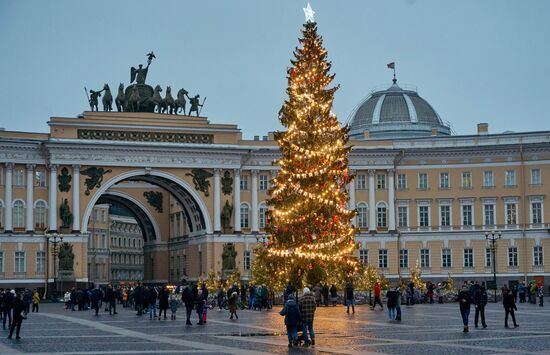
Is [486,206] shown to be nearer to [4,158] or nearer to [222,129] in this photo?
[222,129]

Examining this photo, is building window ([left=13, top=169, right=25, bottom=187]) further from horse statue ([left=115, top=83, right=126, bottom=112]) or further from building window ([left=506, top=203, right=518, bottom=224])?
building window ([left=506, top=203, right=518, bottom=224])

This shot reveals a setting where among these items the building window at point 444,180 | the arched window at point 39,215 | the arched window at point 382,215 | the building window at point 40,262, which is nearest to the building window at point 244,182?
→ the arched window at point 382,215

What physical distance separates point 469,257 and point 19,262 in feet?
120

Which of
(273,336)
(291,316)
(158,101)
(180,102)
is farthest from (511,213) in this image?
(291,316)

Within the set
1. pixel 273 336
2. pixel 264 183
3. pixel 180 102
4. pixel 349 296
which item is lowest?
pixel 273 336

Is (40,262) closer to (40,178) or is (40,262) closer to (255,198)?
(40,178)

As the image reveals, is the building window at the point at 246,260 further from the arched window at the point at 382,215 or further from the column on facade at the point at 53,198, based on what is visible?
the column on facade at the point at 53,198

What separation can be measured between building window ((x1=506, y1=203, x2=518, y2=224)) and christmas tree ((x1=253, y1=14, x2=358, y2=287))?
122ft

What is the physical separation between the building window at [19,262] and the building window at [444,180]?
114 feet

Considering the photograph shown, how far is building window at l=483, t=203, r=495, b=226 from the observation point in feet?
294

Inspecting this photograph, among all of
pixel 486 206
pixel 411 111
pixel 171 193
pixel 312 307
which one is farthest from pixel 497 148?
pixel 312 307

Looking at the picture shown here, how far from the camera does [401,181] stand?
91562mm

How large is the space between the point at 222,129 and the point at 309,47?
111 ft

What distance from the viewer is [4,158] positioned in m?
81.8
